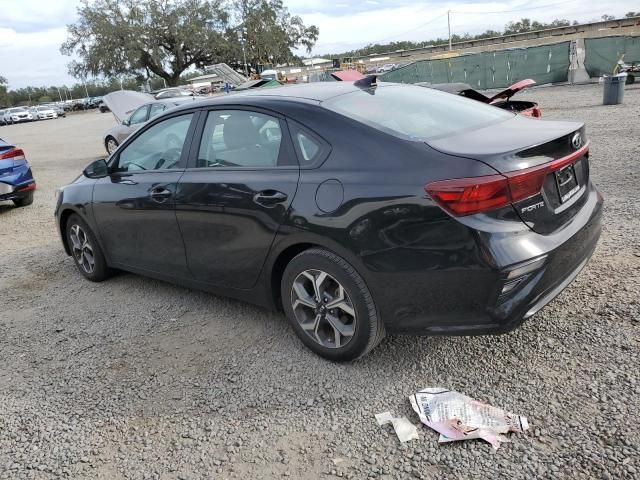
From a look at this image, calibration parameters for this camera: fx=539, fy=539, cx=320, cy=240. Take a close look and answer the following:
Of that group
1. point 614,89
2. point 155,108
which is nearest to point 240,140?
point 155,108

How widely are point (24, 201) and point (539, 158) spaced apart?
30.4 feet

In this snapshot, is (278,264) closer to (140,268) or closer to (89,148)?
(140,268)

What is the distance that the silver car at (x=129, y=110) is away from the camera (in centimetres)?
Answer: 1330

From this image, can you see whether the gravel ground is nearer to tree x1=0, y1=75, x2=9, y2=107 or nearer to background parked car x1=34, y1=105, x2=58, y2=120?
background parked car x1=34, y1=105, x2=58, y2=120

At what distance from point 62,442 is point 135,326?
1.34 metres

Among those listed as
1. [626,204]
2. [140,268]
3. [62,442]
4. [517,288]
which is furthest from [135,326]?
[626,204]

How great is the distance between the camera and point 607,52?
23.7 metres

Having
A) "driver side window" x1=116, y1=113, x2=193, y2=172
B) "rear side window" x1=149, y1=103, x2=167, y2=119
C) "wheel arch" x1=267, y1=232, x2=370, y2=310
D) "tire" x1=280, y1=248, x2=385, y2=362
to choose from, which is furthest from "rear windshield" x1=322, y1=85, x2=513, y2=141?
"rear side window" x1=149, y1=103, x2=167, y2=119

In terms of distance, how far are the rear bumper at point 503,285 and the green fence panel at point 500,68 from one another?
25.3 metres

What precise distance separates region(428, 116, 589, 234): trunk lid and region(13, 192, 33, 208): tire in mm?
8691

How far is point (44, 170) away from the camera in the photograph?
14.1 metres

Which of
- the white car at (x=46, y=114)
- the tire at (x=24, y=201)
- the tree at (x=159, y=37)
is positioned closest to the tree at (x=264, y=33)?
the tree at (x=159, y=37)

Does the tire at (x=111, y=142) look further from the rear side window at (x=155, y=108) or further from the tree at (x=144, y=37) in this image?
the tree at (x=144, y=37)

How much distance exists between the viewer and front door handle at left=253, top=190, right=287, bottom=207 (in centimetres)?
323
